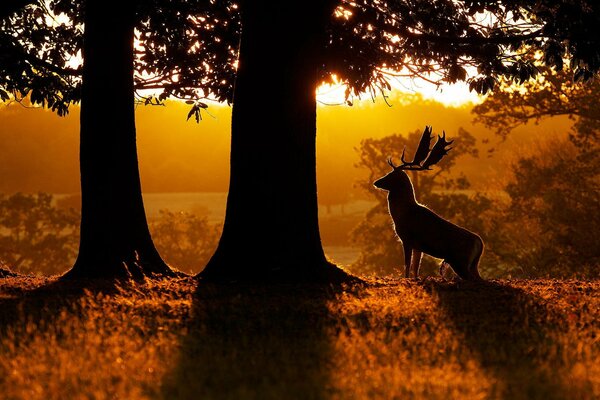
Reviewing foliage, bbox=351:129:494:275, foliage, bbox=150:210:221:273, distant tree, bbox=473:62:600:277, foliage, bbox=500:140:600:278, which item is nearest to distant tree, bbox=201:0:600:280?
distant tree, bbox=473:62:600:277

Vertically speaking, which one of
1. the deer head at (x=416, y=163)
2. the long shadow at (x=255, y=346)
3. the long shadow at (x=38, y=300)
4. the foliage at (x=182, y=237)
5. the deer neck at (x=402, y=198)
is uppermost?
the deer head at (x=416, y=163)

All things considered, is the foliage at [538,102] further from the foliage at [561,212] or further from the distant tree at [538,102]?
the foliage at [561,212]

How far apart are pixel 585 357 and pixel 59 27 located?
58.1ft

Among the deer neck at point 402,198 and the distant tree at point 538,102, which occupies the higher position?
the distant tree at point 538,102

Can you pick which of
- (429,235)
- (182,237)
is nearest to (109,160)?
(429,235)

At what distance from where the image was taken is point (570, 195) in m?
45.6

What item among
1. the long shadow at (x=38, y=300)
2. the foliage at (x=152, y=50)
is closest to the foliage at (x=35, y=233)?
the foliage at (x=152, y=50)

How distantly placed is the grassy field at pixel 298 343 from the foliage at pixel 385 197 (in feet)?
175

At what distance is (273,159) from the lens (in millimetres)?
14812

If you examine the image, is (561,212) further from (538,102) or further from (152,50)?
(152,50)

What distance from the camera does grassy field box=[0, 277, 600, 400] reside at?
7.80 m

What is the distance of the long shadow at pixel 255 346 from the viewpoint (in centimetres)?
775

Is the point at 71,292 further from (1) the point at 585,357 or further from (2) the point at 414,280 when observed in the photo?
(1) the point at 585,357

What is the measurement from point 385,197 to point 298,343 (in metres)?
60.1
